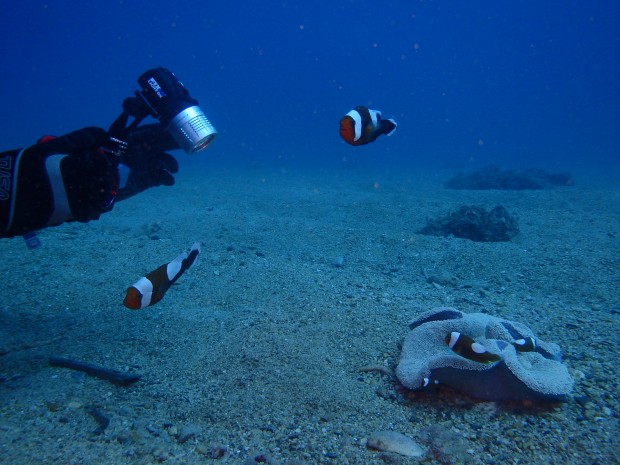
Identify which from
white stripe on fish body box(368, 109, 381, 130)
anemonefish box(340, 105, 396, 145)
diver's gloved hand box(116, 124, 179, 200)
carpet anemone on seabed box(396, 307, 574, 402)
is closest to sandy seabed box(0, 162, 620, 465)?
carpet anemone on seabed box(396, 307, 574, 402)

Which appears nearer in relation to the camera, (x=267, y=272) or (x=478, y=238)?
(x=267, y=272)

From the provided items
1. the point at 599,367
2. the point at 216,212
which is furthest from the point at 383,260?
the point at 216,212

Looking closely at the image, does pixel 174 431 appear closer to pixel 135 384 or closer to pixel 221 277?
pixel 135 384

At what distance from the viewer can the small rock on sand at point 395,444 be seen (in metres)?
2.46

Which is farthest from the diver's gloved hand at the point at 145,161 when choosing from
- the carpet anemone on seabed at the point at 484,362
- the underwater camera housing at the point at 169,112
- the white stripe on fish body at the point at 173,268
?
the carpet anemone on seabed at the point at 484,362

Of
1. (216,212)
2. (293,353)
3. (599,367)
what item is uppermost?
(216,212)

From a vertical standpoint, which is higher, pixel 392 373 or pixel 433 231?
pixel 433 231

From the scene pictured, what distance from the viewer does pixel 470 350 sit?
9.07ft

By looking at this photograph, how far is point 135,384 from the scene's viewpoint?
3250mm

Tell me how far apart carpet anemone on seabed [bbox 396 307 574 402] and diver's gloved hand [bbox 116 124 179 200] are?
10.5 ft

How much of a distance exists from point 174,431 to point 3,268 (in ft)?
17.7

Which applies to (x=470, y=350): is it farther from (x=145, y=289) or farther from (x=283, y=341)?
(x=145, y=289)

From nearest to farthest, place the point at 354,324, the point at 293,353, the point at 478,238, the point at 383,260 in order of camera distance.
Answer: the point at 293,353 < the point at 354,324 < the point at 383,260 < the point at 478,238

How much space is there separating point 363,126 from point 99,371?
3.44m
